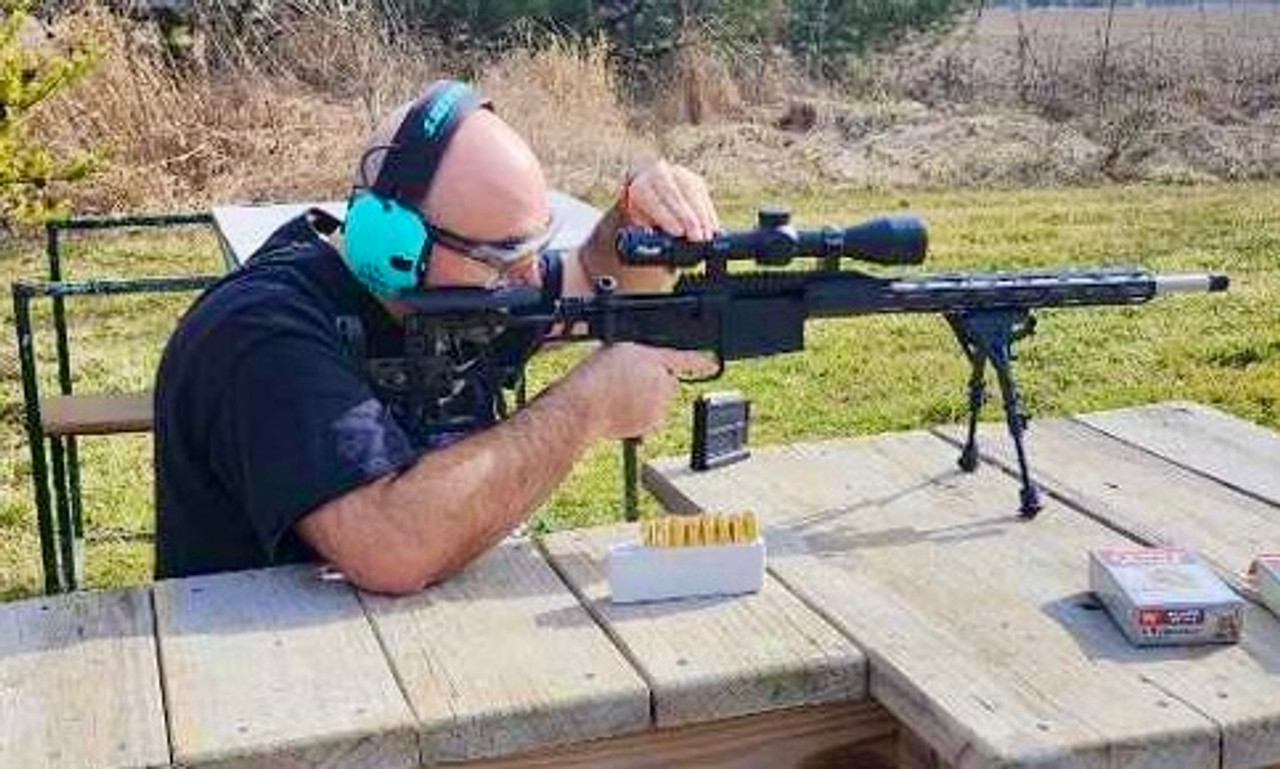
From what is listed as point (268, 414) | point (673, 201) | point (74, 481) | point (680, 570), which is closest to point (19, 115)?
point (74, 481)

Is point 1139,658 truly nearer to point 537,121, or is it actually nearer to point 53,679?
point 53,679

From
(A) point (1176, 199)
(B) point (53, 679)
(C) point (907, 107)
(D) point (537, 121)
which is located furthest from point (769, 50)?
(B) point (53, 679)

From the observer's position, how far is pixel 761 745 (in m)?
2.06

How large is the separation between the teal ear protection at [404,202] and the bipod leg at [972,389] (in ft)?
2.72

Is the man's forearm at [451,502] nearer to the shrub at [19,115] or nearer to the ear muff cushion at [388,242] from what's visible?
the ear muff cushion at [388,242]

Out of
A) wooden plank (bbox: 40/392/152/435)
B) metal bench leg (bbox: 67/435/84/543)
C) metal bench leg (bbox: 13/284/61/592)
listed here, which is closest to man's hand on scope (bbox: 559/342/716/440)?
metal bench leg (bbox: 13/284/61/592)

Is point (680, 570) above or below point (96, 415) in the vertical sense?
above

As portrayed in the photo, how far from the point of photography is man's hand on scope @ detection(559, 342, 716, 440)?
2.50 metres

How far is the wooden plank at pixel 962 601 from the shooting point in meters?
1.83

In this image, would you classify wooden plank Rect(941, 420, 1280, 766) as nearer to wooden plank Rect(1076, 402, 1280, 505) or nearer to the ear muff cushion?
wooden plank Rect(1076, 402, 1280, 505)

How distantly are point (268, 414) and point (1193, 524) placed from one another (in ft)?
4.43

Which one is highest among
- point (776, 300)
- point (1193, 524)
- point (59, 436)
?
point (776, 300)

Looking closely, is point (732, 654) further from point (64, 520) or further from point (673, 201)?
point (64, 520)

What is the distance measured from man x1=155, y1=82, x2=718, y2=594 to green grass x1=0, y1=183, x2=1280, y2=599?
2.57 m
